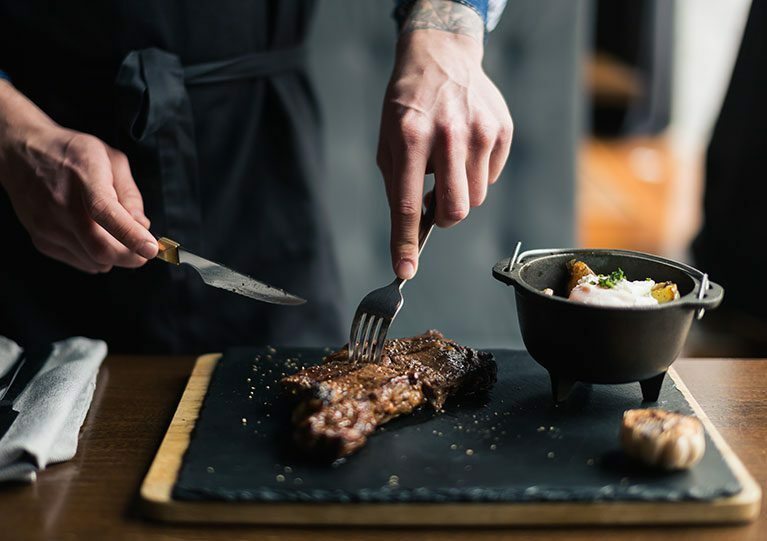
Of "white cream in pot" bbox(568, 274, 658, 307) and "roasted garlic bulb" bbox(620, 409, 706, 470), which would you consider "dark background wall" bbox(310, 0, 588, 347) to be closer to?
"white cream in pot" bbox(568, 274, 658, 307)

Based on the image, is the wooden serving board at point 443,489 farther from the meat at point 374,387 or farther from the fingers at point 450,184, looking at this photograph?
the fingers at point 450,184

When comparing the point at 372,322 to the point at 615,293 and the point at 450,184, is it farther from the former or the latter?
the point at 615,293

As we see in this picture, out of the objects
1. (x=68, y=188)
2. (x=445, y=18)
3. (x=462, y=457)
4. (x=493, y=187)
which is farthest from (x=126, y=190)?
(x=493, y=187)

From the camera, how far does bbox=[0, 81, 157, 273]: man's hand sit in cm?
134

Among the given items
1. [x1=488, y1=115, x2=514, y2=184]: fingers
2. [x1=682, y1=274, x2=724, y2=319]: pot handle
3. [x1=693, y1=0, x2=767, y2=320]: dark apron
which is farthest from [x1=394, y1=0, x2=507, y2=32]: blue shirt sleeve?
[x1=693, y1=0, x2=767, y2=320]: dark apron

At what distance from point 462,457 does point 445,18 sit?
2.66ft

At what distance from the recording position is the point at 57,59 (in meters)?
1.64

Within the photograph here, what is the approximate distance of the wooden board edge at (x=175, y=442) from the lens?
987 millimetres

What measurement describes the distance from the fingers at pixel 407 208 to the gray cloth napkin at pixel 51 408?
A: 1.68ft

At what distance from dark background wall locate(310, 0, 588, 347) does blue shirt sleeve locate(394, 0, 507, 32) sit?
3.36ft

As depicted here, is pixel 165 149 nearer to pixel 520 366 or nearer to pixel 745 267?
pixel 520 366

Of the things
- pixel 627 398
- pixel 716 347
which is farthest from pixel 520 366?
pixel 716 347

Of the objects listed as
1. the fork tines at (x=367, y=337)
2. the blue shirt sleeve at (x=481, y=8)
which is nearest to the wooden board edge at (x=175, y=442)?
the fork tines at (x=367, y=337)

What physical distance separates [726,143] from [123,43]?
1830mm
